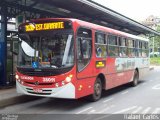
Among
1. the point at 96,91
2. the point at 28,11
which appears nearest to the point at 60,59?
the point at 96,91

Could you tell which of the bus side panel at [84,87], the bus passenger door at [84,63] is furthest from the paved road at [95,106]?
the bus passenger door at [84,63]

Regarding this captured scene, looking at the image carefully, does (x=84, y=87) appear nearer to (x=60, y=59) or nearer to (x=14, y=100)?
(x=60, y=59)

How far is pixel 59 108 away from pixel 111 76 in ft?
10.6

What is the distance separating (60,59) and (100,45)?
2.52 meters

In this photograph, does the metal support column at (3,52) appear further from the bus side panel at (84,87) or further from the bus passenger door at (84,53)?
the bus side panel at (84,87)

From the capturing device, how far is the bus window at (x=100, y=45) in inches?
440

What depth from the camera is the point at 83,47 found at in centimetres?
1006

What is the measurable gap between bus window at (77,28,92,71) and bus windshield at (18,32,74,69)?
0.39 meters

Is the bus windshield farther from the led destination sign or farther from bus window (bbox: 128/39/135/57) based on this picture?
bus window (bbox: 128/39/135/57)

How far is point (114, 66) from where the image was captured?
1291 centimetres

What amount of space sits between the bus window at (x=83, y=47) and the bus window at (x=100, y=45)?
61cm

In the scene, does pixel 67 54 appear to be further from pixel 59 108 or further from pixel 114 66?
pixel 114 66

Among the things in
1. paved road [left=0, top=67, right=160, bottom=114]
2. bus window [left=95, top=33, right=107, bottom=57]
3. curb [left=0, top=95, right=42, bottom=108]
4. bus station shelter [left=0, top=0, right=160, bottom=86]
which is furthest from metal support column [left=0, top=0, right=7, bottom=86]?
bus window [left=95, top=33, right=107, bottom=57]

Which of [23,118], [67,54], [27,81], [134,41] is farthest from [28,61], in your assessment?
[134,41]
